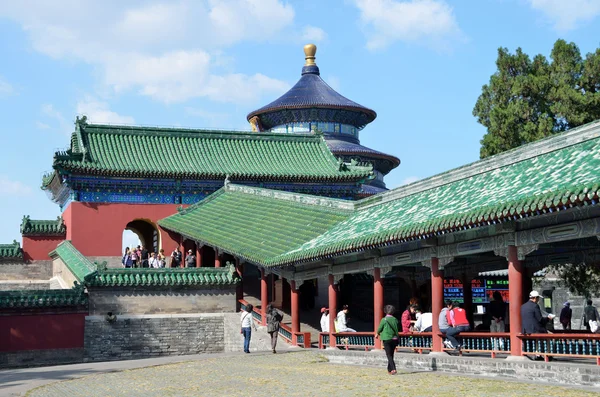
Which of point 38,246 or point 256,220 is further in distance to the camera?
point 38,246

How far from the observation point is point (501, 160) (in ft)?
67.6

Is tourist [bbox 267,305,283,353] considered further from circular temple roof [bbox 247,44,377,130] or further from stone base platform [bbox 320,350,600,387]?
circular temple roof [bbox 247,44,377,130]

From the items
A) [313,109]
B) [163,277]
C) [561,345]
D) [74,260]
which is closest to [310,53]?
[313,109]

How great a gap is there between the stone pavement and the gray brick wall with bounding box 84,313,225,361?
5224mm

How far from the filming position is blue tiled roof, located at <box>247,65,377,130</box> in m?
54.2

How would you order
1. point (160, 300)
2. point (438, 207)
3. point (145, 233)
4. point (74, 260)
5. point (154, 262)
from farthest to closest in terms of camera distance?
point (145, 233) → point (154, 262) → point (74, 260) → point (160, 300) → point (438, 207)

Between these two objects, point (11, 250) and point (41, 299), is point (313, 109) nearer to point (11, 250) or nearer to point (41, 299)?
point (11, 250)

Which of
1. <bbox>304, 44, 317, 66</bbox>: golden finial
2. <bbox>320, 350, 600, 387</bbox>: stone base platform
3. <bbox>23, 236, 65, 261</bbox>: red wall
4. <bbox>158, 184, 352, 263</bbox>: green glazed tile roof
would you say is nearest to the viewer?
<bbox>320, 350, 600, 387</bbox>: stone base platform

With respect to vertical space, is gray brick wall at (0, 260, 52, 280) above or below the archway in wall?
below

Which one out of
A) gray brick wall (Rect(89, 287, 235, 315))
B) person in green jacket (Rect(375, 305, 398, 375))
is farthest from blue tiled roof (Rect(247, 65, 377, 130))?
person in green jacket (Rect(375, 305, 398, 375))

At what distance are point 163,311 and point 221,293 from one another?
2015 millimetres

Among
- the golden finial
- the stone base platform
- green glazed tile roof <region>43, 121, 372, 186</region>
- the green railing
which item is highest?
the golden finial

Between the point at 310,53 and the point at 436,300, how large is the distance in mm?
42886

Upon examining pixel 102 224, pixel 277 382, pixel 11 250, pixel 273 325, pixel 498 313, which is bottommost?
pixel 277 382
